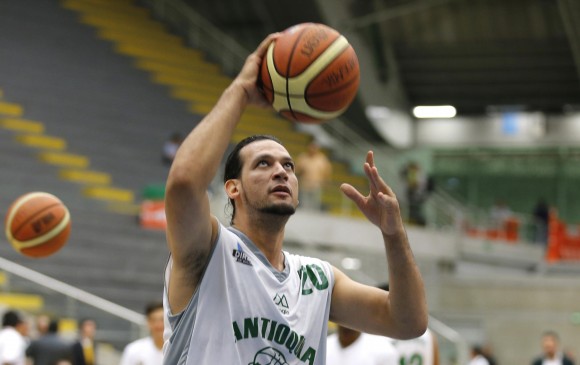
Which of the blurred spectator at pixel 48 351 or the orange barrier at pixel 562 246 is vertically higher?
the orange barrier at pixel 562 246

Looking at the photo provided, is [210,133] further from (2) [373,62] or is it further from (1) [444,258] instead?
(2) [373,62]

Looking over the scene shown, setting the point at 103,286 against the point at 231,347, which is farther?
the point at 103,286

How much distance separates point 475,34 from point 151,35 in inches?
291

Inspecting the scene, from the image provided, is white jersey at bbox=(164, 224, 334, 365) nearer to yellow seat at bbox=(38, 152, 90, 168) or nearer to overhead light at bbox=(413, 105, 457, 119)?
yellow seat at bbox=(38, 152, 90, 168)

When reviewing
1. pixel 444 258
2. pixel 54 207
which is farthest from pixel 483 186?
pixel 54 207

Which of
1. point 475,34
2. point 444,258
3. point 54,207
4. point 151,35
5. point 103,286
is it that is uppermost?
point 475,34

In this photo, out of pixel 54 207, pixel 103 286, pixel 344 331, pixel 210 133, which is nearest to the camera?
pixel 210 133

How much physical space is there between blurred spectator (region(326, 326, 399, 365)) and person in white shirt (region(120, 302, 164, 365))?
1.34 meters

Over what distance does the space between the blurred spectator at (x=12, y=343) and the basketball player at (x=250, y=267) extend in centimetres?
695

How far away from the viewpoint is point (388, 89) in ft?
89.2

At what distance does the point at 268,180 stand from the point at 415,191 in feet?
66.0

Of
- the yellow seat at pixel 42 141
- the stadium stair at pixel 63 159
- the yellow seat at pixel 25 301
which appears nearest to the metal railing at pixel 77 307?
the yellow seat at pixel 25 301

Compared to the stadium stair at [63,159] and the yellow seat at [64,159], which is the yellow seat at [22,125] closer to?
the stadium stair at [63,159]

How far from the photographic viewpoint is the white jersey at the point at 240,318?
12.3 feet
